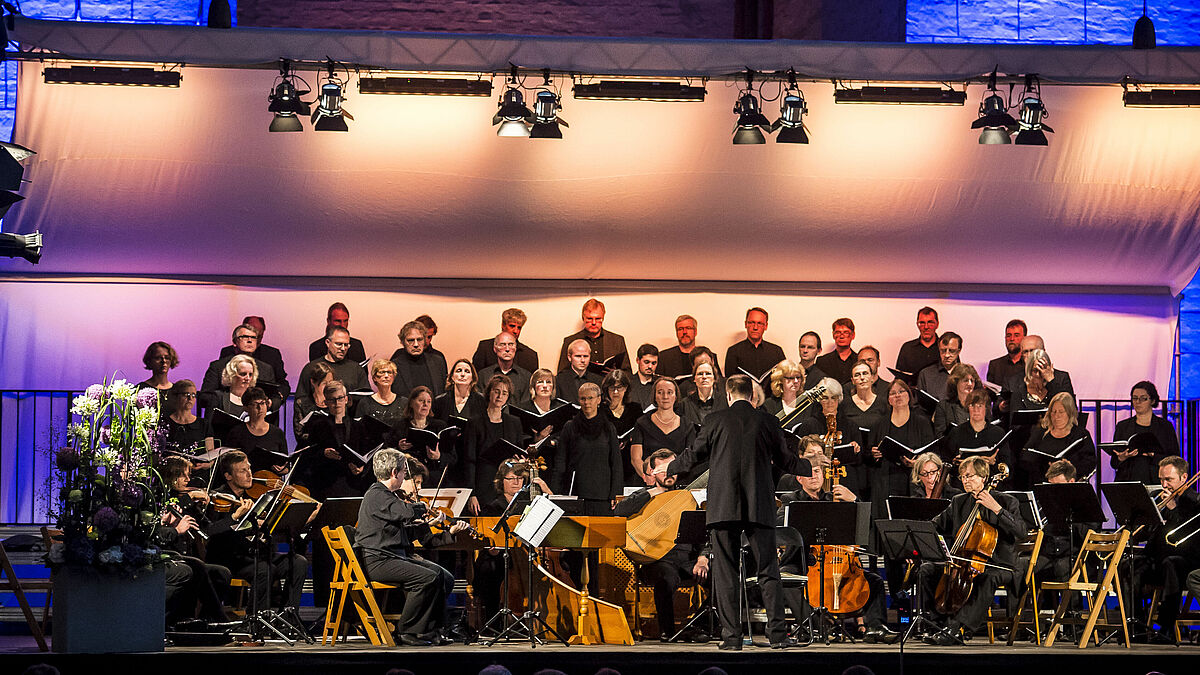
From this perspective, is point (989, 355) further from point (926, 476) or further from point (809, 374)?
point (926, 476)

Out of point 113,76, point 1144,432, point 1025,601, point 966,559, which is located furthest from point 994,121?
point 113,76

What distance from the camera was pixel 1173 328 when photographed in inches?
564

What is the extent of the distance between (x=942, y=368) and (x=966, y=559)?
3.06 m

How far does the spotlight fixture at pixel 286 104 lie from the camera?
37.4 feet

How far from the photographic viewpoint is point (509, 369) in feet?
41.2

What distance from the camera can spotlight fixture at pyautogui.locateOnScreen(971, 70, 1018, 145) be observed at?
463 inches

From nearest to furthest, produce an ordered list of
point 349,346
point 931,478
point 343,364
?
point 931,478, point 343,364, point 349,346

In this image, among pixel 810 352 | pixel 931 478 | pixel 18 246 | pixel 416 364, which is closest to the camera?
pixel 18 246

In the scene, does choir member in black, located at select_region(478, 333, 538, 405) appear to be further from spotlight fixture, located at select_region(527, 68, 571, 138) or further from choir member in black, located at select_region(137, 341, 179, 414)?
Result: choir member in black, located at select_region(137, 341, 179, 414)

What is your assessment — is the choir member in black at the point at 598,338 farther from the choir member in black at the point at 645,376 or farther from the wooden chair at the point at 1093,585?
the wooden chair at the point at 1093,585
